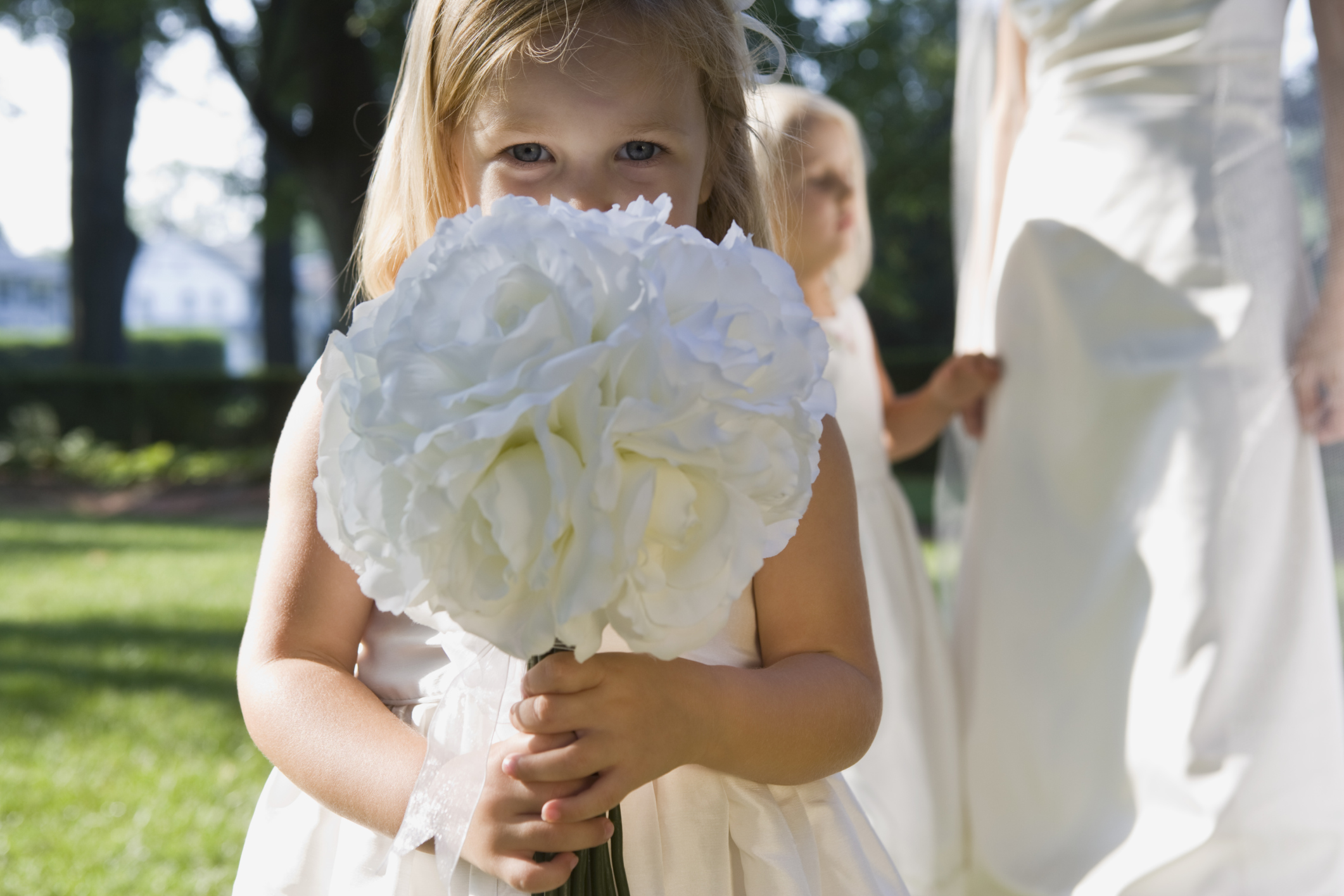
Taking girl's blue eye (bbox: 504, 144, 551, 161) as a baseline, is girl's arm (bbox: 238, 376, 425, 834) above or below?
below

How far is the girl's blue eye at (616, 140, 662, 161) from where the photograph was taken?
1793 mm

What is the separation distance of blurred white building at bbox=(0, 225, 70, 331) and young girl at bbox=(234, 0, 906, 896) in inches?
1744

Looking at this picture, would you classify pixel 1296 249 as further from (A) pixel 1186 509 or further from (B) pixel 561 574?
(B) pixel 561 574

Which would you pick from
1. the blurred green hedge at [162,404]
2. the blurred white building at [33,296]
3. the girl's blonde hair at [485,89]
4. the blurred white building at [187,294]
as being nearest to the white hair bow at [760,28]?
the girl's blonde hair at [485,89]

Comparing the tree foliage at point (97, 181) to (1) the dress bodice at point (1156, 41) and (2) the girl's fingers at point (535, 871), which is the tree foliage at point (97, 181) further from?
(2) the girl's fingers at point (535, 871)

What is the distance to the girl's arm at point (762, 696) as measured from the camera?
4.30 feet

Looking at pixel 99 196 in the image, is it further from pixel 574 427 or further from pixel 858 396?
pixel 574 427

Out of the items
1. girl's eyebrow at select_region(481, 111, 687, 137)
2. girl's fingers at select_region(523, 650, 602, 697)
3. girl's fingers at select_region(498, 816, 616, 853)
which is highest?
girl's eyebrow at select_region(481, 111, 687, 137)

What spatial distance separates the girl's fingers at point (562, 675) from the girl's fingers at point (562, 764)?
7cm

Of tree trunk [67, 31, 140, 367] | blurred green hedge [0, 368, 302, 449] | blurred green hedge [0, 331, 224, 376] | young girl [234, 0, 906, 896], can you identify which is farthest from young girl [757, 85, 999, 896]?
blurred green hedge [0, 331, 224, 376]

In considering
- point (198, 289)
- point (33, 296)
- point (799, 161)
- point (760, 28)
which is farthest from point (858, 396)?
point (198, 289)

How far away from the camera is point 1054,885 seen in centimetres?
291

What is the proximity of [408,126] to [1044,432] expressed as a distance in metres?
1.85

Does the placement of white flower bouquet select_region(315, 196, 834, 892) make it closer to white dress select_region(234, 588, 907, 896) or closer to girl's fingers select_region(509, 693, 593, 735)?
girl's fingers select_region(509, 693, 593, 735)
